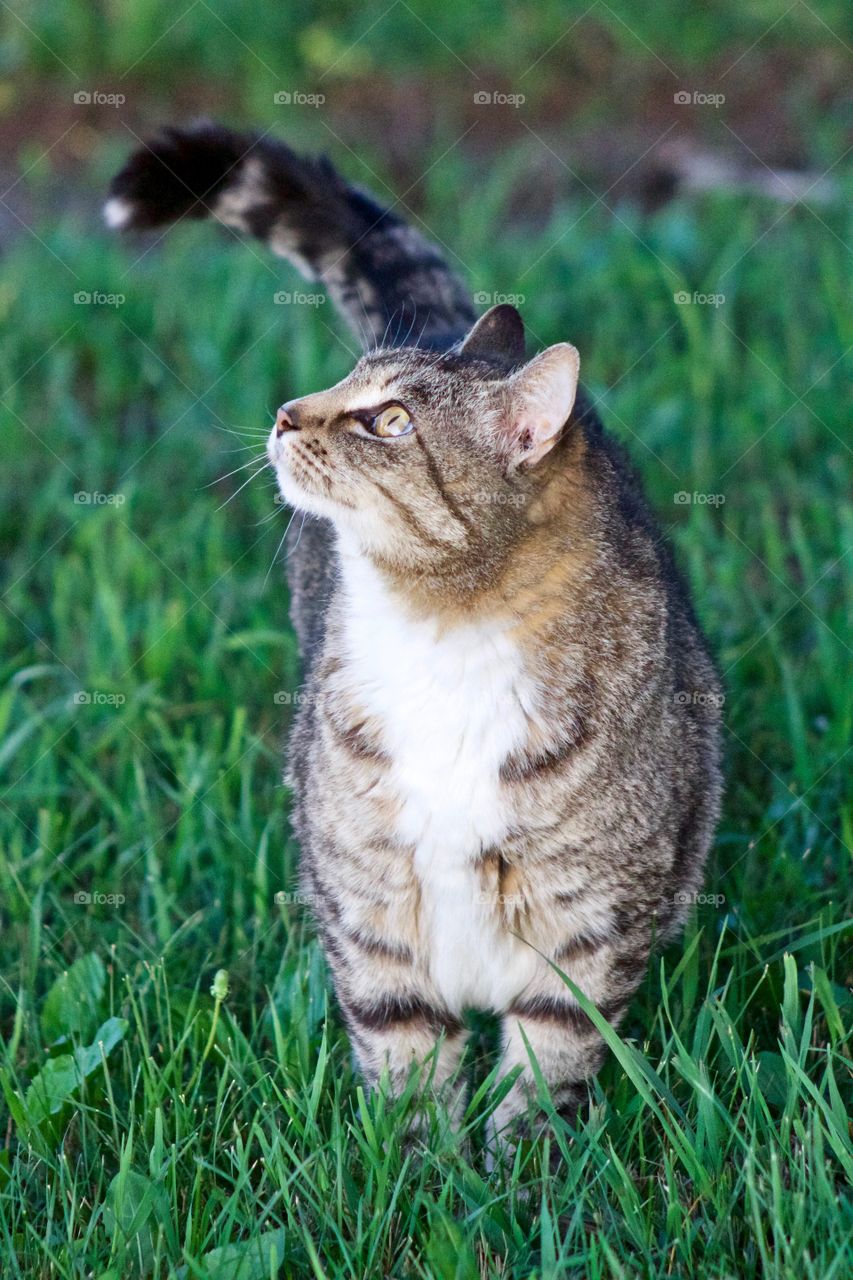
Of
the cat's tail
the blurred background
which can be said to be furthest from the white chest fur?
the cat's tail

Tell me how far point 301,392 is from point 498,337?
2319 millimetres

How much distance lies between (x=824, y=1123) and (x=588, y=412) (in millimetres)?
1678

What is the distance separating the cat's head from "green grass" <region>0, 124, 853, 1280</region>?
103 centimetres

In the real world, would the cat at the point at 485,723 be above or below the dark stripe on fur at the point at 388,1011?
above

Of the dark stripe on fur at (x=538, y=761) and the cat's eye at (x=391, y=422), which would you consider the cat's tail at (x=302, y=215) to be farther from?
the dark stripe on fur at (x=538, y=761)

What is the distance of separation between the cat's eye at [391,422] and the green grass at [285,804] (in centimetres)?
119

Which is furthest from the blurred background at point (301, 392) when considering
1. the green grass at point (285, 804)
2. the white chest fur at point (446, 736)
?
the white chest fur at point (446, 736)

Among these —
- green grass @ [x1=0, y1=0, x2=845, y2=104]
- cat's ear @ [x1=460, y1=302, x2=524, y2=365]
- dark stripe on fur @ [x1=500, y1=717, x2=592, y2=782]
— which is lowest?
dark stripe on fur @ [x1=500, y1=717, x2=592, y2=782]

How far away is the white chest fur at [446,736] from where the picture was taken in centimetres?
277

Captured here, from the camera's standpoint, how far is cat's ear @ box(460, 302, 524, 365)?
3.15 m

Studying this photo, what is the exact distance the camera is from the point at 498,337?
325 centimetres

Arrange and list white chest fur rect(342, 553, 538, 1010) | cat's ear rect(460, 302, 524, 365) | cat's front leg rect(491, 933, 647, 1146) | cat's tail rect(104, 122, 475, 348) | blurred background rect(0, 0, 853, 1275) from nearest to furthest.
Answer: white chest fur rect(342, 553, 538, 1010) → cat's front leg rect(491, 933, 647, 1146) → cat's ear rect(460, 302, 524, 365) → blurred background rect(0, 0, 853, 1275) → cat's tail rect(104, 122, 475, 348)

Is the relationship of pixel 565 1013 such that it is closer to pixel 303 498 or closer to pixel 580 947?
pixel 580 947

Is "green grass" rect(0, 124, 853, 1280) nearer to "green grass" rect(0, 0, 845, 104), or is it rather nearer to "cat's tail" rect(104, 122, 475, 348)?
"cat's tail" rect(104, 122, 475, 348)
